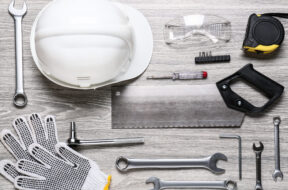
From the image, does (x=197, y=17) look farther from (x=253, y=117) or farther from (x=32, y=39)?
(x=32, y=39)

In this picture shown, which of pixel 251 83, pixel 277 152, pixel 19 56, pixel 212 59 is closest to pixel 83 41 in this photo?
pixel 19 56

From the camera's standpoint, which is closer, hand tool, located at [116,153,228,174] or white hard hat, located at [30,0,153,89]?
white hard hat, located at [30,0,153,89]

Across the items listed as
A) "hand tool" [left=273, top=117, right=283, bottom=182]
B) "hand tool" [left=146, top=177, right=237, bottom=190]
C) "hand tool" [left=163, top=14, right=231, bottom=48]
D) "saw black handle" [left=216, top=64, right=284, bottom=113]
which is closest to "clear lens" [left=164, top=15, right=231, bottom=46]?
"hand tool" [left=163, top=14, right=231, bottom=48]

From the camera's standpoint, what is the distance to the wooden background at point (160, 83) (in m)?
1.01

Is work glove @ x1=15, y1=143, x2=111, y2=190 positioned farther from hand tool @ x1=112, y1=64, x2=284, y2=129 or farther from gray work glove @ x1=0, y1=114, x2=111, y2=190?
hand tool @ x1=112, y1=64, x2=284, y2=129

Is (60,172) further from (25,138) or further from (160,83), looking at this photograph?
(160,83)

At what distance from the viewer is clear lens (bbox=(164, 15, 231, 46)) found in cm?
102

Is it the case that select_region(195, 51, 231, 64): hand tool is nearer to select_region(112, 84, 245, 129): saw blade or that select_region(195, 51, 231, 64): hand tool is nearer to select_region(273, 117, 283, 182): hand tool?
select_region(112, 84, 245, 129): saw blade

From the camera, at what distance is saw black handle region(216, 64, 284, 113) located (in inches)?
38.9

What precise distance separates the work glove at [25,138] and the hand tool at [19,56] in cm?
5

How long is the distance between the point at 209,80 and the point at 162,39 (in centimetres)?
18

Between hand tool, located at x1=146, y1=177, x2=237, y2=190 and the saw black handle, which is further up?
the saw black handle

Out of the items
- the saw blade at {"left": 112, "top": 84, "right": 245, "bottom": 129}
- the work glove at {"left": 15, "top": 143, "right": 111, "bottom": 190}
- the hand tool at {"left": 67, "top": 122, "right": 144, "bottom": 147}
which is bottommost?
the work glove at {"left": 15, "top": 143, "right": 111, "bottom": 190}

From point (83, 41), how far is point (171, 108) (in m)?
0.32
